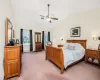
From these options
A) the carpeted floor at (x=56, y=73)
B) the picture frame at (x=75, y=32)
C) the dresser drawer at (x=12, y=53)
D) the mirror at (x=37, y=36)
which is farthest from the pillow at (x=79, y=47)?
the mirror at (x=37, y=36)

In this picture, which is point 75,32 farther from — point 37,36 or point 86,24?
point 37,36

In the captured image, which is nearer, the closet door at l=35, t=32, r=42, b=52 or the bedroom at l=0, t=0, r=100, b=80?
the bedroom at l=0, t=0, r=100, b=80

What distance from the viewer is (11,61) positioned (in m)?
2.43

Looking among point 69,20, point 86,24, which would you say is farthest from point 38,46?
point 86,24

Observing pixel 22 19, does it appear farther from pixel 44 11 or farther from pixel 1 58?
pixel 1 58

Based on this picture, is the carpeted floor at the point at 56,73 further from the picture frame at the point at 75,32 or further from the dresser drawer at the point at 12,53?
the picture frame at the point at 75,32

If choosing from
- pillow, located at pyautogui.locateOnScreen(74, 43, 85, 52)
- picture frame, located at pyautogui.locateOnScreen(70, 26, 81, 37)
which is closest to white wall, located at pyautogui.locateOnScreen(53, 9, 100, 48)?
picture frame, located at pyautogui.locateOnScreen(70, 26, 81, 37)

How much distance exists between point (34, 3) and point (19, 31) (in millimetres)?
3514

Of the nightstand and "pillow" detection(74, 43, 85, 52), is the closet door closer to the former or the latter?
"pillow" detection(74, 43, 85, 52)

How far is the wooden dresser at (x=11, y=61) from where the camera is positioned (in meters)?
2.35

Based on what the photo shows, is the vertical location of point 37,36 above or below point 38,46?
above

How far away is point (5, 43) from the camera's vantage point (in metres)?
2.61

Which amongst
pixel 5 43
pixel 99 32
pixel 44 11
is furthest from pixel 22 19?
pixel 99 32

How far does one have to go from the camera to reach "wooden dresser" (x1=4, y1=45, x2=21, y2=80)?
235cm
